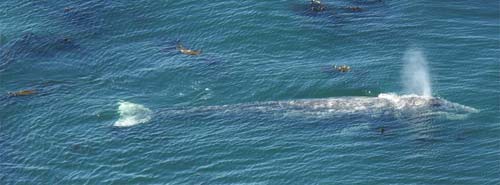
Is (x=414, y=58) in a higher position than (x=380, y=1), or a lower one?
lower

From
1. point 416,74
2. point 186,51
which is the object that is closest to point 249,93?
point 186,51

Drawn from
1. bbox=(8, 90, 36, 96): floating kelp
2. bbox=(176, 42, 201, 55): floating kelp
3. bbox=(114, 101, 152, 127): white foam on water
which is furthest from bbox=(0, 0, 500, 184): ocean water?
bbox=(8, 90, 36, 96): floating kelp

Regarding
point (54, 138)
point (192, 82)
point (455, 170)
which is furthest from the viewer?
point (192, 82)

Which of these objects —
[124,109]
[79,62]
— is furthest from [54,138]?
[79,62]

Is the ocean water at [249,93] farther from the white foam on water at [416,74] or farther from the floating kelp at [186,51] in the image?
the floating kelp at [186,51]

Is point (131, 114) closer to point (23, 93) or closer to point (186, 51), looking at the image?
point (23, 93)

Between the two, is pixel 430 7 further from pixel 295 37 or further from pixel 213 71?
pixel 213 71
